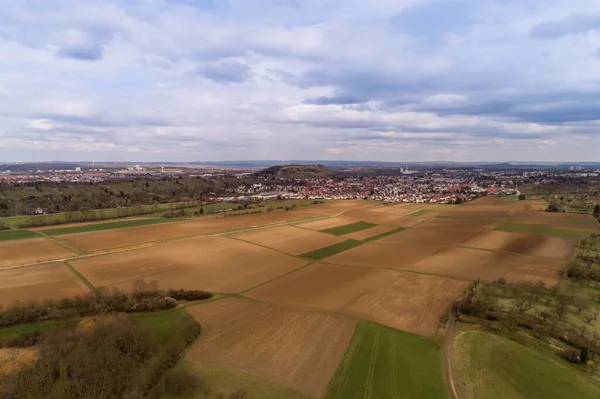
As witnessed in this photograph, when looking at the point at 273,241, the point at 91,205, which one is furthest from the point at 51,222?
the point at 273,241

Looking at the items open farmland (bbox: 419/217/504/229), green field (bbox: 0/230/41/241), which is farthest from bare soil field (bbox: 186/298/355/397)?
open farmland (bbox: 419/217/504/229)

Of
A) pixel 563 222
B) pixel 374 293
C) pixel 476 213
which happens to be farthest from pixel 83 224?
pixel 563 222

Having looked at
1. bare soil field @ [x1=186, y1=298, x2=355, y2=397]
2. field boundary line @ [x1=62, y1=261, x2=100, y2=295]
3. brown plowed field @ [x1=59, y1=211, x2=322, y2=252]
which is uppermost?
brown plowed field @ [x1=59, y1=211, x2=322, y2=252]

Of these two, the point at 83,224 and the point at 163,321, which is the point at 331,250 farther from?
the point at 83,224

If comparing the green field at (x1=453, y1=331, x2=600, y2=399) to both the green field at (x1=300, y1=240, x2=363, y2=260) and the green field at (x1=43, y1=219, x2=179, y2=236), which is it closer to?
the green field at (x1=300, y1=240, x2=363, y2=260)

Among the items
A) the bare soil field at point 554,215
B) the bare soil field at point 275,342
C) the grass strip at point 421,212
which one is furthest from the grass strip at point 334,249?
the bare soil field at point 554,215

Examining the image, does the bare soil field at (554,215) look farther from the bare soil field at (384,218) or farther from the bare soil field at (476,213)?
the bare soil field at (384,218)

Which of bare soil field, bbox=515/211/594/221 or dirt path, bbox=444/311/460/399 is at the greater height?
bare soil field, bbox=515/211/594/221
